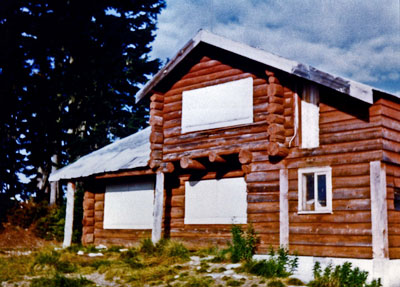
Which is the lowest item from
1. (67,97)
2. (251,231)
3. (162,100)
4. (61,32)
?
(251,231)

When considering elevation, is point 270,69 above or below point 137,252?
above

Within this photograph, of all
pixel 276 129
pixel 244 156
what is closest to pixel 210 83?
pixel 244 156

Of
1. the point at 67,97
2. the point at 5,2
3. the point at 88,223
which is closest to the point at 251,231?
the point at 88,223

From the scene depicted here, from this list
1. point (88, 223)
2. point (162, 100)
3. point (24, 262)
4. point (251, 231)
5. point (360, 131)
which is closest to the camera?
point (360, 131)

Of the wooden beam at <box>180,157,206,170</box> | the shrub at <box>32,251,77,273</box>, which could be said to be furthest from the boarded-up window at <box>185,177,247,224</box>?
the shrub at <box>32,251,77,273</box>

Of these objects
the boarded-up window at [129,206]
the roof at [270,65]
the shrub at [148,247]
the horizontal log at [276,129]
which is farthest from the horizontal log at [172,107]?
the shrub at [148,247]

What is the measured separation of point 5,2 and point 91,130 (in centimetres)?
898

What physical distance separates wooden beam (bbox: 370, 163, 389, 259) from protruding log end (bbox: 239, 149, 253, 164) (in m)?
3.64

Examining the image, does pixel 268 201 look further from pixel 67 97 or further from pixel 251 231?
pixel 67 97

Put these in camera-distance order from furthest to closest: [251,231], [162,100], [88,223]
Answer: [88,223] < [162,100] < [251,231]

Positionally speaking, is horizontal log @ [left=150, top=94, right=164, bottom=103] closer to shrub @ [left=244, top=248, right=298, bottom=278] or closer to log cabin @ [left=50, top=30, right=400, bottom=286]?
log cabin @ [left=50, top=30, right=400, bottom=286]

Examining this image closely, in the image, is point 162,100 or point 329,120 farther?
point 162,100

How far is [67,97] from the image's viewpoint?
3431 cm

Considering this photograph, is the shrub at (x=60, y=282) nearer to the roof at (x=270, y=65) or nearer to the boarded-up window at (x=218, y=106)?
the boarded-up window at (x=218, y=106)
